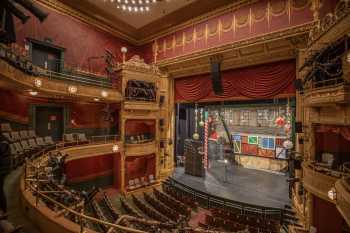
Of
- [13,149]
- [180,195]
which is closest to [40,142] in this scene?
[13,149]

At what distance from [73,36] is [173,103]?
7.59 m

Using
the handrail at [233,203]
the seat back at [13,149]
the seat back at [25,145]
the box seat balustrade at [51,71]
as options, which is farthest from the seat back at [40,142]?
the handrail at [233,203]

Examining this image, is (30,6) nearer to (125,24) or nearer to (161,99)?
(125,24)

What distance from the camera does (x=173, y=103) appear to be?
1367 centimetres

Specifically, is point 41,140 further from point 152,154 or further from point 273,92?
point 273,92

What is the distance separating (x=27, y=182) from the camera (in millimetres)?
3750

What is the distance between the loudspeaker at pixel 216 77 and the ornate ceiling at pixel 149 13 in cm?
328

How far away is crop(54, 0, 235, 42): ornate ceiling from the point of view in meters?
10.5

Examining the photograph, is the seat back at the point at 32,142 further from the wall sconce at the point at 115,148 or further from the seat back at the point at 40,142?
the wall sconce at the point at 115,148

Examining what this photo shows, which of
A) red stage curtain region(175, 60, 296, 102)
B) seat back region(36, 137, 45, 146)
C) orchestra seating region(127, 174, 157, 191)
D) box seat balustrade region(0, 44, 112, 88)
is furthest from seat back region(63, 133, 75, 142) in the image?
red stage curtain region(175, 60, 296, 102)

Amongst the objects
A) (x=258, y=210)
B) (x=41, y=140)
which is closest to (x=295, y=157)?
(x=258, y=210)

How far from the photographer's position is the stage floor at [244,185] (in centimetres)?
989

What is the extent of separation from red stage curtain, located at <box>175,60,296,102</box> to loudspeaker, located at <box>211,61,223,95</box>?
348 millimetres

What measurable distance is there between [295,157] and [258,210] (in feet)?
10.4
